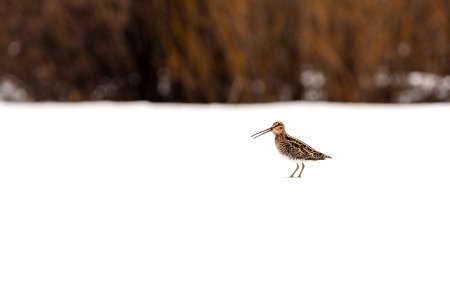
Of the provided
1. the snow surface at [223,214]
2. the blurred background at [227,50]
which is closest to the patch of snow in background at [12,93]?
the blurred background at [227,50]

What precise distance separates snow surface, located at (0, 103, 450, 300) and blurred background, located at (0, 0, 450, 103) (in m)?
2.07

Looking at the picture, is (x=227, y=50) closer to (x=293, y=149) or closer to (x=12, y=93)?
(x=12, y=93)

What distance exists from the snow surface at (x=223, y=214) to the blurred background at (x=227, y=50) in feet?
6.80

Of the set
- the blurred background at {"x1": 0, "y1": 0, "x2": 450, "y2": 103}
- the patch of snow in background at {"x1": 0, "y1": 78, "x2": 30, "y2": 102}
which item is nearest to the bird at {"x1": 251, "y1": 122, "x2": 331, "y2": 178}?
the blurred background at {"x1": 0, "y1": 0, "x2": 450, "y2": 103}

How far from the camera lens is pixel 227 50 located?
8.30 meters

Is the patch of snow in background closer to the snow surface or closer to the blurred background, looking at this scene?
the blurred background

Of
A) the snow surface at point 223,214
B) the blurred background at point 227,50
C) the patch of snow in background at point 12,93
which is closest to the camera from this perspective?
the snow surface at point 223,214

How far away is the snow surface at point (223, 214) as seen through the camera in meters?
2.76

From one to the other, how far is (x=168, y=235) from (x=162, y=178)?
117 cm

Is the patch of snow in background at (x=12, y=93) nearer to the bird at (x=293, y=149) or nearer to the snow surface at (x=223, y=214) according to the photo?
the snow surface at (x=223, y=214)

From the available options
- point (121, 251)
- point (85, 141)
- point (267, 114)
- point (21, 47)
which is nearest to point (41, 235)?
point (121, 251)

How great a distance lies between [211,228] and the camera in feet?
11.0

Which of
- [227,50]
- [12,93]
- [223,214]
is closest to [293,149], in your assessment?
[223,214]

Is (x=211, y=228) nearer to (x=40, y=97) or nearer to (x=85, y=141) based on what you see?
(x=85, y=141)
